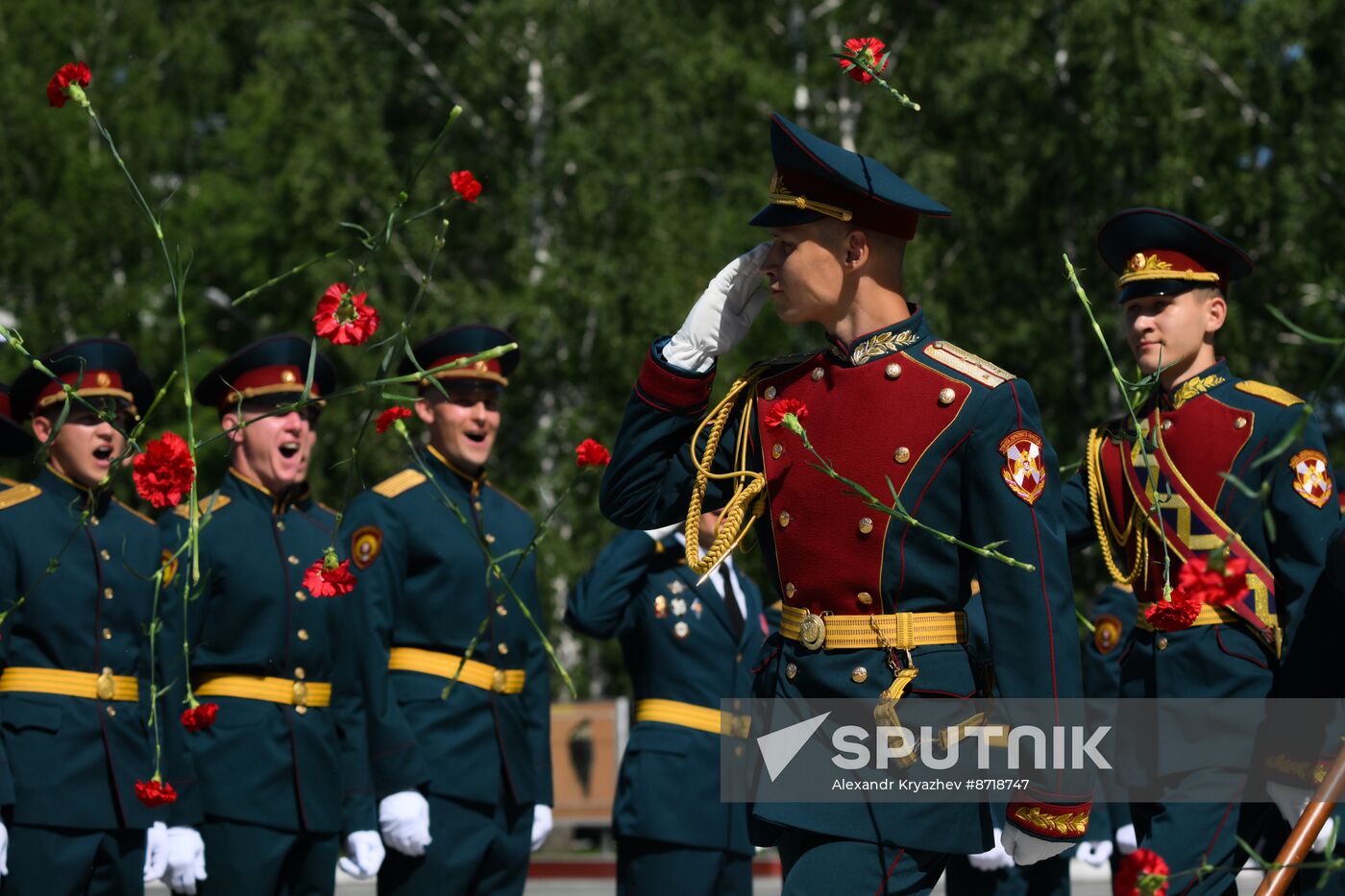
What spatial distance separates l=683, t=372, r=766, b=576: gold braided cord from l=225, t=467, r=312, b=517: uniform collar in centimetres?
315

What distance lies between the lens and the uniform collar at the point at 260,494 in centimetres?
808

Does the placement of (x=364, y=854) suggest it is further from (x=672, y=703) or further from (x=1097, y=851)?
(x=1097, y=851)

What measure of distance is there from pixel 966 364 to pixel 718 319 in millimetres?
601

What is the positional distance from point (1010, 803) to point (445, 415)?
391 cm

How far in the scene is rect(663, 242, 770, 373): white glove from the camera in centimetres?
515

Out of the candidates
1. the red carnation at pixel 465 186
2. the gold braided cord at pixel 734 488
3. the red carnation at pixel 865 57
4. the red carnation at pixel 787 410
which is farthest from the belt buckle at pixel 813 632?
the red carnation at pixel 465 186

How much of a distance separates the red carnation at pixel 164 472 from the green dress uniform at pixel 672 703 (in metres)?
3.46

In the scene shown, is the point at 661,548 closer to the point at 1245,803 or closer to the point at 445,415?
the point at 445,415

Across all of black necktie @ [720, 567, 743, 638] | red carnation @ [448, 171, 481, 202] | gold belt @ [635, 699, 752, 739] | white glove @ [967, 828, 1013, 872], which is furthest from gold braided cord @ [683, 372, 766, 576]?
white glove @ [967, 828, 1013, 872]

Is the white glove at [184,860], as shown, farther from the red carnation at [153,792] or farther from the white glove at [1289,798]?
the white glove at [1289,798]

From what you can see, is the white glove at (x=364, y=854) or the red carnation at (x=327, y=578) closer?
the red carnation at (x=327, y=578)

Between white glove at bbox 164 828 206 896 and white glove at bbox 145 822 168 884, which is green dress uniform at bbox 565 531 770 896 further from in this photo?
white glove at bbox 145 822 168 884

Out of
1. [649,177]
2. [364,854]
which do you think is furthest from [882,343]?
[649,177]

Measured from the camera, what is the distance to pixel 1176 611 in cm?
594
